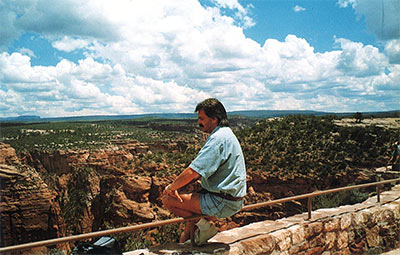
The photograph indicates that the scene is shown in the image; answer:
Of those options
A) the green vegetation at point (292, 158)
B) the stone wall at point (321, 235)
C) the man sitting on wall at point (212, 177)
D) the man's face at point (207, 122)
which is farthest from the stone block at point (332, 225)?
the green vegetation at point (292, 158)

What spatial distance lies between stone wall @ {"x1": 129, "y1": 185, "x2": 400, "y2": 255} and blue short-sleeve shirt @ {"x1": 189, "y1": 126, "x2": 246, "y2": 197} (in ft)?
1.96

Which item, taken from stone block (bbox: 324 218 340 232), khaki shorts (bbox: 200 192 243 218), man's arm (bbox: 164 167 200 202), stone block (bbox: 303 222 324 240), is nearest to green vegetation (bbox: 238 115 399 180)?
stone block (bbox: 324 218 340 232)

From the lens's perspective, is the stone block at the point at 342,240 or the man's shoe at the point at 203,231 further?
the stone block at the point at 342,240

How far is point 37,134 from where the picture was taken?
52.8 m

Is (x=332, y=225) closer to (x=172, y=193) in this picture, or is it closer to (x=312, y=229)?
(x=312, y=229)

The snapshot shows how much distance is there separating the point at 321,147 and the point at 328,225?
21.6m

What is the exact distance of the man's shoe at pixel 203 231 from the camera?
2721 mm

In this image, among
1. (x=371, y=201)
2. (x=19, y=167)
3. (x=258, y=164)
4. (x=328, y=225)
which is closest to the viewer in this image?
(x=328, y=225)

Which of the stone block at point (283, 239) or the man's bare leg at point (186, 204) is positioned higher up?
the man's bare leg at point (186, 204)

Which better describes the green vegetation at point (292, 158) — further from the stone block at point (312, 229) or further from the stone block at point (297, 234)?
the stone block at point (297, 234)

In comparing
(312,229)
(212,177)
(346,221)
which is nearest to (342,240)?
(346,221)

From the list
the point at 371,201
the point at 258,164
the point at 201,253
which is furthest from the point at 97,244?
the point at 258,164

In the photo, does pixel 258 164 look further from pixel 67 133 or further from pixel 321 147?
pixel 67 133

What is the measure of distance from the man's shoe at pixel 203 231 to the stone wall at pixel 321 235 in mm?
77
